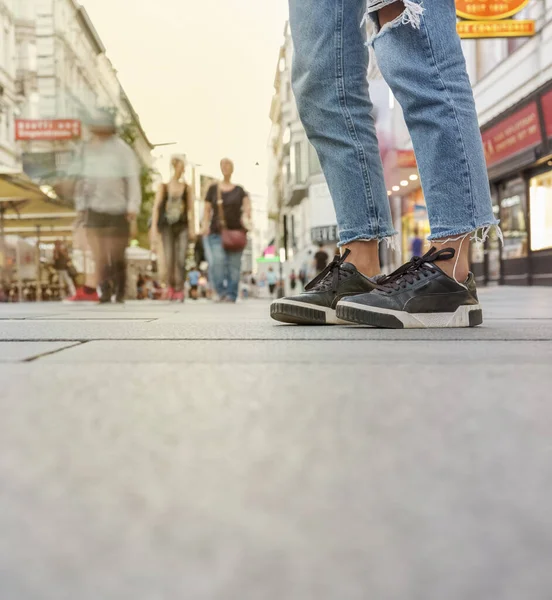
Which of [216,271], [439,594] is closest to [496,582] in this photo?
[439,594]

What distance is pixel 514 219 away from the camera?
1326 centimetres

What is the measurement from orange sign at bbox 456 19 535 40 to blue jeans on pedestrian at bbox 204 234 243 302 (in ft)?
13.6

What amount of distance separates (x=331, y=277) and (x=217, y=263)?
5.65 metres

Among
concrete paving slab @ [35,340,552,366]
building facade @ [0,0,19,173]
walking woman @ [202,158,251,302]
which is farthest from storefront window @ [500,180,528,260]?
building facade @ [0,0,19,173]

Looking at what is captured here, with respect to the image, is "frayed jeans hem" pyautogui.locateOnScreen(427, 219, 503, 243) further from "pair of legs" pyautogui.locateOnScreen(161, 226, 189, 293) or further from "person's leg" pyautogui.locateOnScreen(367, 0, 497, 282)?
"pair of legs" pyautogui.locateOnScreen(161, 226, 189, 293)

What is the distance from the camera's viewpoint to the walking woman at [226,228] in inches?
305

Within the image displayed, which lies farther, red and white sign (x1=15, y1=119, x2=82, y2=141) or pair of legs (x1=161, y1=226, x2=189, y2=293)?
red and white sign (x1=15, y1=119, x2=82, y2=141)

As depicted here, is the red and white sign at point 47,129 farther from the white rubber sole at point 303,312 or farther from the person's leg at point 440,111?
the person's leg at point 440,111

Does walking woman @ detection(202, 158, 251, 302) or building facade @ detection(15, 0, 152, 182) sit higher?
building facade @ detection(15, 0, 152, 182)

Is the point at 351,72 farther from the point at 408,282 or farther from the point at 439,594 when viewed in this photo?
the point at 439,594

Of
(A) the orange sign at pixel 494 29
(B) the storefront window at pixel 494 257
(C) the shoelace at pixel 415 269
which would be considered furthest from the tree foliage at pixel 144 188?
(C) the shoelace at pixel 415 269

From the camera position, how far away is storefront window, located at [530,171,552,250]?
469 inches

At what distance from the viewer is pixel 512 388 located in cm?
80

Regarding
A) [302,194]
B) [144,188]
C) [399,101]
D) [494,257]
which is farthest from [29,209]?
[302,194]
